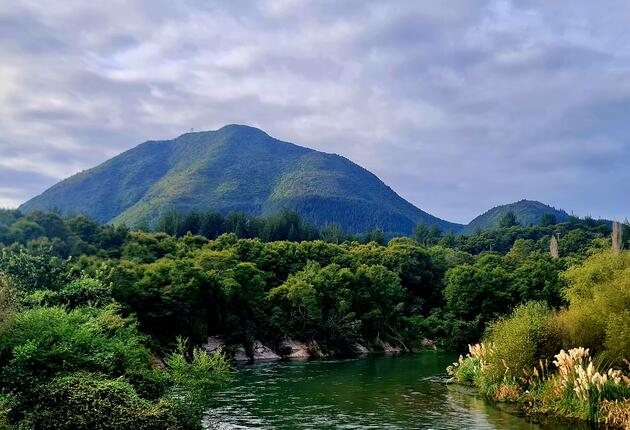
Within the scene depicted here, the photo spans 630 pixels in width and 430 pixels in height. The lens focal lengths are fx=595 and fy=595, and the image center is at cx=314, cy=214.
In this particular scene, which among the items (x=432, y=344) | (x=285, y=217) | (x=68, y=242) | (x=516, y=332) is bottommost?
(x=432, y=344)

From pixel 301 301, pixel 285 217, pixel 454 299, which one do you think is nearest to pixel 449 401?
pixel 301 301

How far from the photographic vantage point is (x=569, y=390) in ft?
101

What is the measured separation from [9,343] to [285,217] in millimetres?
136438

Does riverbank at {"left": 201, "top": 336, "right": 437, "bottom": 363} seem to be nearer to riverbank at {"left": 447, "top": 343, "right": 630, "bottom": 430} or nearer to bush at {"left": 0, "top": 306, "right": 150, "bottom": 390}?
riverbank at {"left": 447, "top": 343, "right": 630, "bottom": 430}

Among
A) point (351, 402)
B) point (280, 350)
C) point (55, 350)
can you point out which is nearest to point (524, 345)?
point (351, 402)

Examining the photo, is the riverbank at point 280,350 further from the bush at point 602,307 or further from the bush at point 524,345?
the bush at point 602,307

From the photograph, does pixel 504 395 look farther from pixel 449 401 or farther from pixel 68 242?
pixel 68 242

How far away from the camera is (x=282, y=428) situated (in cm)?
2886

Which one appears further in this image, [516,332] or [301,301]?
[301,301]

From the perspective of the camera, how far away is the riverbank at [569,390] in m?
28.6

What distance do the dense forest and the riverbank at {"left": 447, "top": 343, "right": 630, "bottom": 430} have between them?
1018mm

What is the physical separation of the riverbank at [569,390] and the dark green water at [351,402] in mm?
1357

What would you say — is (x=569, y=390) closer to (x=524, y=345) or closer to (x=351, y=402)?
(x=524, y=345)

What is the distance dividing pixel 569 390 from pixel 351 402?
13.0m
